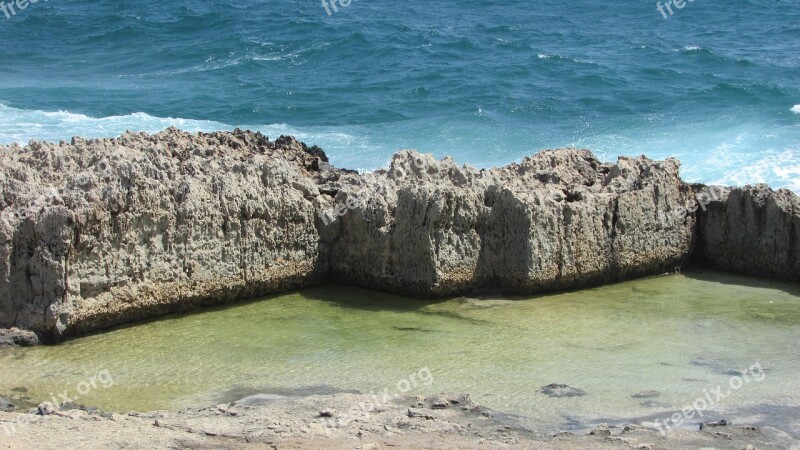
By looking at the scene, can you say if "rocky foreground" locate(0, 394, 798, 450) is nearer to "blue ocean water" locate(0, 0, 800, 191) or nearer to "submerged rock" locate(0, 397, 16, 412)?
"submerged rock" locate(0, 397, 16, 412)

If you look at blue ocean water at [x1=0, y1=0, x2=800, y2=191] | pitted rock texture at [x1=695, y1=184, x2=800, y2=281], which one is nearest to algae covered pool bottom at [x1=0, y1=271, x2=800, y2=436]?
pitted rock texture at [x1=695, y1=184, x2=800, y2=281]

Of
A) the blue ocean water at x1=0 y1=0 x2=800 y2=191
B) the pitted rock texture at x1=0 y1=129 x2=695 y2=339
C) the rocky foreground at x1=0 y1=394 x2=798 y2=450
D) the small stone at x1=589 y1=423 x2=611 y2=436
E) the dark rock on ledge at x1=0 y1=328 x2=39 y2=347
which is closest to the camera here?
the rocky foreground at x1=0 y1=394 x2=798 y2=450

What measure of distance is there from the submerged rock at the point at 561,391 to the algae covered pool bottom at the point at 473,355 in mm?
70

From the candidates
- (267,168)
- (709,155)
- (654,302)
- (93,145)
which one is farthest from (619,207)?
(709,155)

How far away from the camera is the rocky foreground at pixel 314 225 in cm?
894

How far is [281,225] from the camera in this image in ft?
33.5

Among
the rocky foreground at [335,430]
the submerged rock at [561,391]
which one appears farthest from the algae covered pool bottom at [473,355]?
the rocky foreground at [335,430]

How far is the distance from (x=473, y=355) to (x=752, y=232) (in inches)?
166

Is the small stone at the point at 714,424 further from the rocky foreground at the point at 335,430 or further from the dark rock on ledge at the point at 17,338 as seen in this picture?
the dark rock on ledge at the point at 17,338

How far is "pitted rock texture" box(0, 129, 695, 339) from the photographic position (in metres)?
8.90

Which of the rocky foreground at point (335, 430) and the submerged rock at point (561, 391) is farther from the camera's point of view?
the submerged rock at point (561, 391)

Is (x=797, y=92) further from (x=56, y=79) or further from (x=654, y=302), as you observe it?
(x=56, y=79)

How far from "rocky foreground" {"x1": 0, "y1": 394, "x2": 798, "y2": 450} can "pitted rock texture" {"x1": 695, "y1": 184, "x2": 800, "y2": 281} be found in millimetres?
4239

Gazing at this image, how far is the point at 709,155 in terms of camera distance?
20.1 metres
